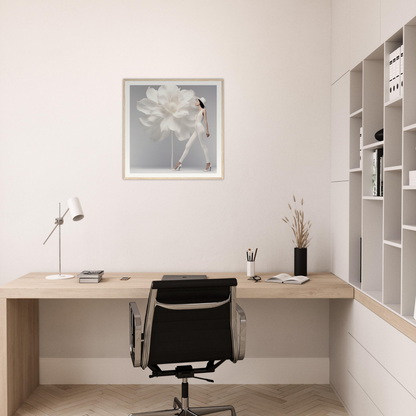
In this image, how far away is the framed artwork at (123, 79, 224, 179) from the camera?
3.23 metres

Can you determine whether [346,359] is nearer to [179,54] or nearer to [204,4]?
[179,54]

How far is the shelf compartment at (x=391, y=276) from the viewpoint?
2225 mm

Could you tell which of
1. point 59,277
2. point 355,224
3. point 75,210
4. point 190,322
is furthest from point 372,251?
point 59,277

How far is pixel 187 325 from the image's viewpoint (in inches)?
86.5

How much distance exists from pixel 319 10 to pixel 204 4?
0.88 m

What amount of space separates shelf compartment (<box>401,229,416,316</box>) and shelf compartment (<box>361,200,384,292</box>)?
57cm

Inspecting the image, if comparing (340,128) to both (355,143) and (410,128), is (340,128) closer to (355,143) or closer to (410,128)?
(355,143)

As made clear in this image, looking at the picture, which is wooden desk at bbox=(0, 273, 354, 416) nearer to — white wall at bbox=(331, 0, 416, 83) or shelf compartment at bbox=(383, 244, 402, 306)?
shelf compartment at bbox=(383, 244, 402, 306)

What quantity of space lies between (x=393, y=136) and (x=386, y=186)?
0.27 meters

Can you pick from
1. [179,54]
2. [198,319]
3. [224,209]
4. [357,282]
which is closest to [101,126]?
[179,54]

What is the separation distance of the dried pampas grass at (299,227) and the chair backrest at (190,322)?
1045 mm

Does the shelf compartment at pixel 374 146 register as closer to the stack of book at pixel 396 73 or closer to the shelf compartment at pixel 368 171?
the shelf compartment at pixel 368 171

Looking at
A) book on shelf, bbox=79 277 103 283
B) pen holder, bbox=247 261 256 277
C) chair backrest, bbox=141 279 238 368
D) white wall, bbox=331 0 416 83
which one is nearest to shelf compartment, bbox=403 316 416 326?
chair backrest, bbox=141 279 238 368

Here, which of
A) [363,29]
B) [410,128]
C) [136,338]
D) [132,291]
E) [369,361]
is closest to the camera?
[410,128]
